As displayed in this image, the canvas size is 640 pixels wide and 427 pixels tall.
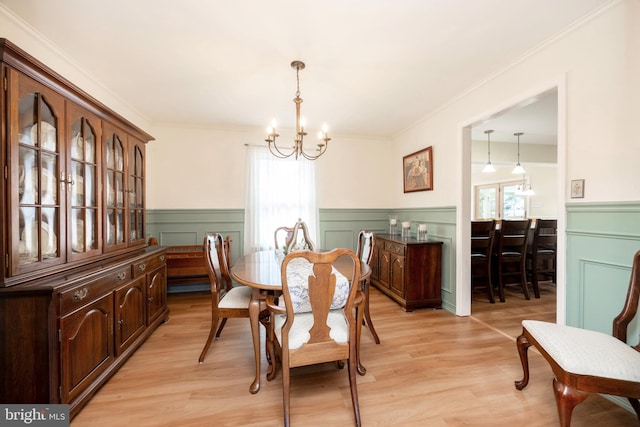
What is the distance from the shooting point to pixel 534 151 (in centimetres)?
475

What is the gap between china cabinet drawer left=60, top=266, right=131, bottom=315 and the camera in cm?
139

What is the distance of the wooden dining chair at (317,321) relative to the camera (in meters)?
1.34

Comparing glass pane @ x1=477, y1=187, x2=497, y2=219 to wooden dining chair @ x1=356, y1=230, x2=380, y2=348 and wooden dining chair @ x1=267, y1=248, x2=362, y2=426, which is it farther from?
wooden dining chair @ x1=267, y1=248, x2=362, y2=426

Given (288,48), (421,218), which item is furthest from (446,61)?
(421,218)

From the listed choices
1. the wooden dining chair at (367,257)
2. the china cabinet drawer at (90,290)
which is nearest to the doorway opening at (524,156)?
the wooden dining chair at (367,257)

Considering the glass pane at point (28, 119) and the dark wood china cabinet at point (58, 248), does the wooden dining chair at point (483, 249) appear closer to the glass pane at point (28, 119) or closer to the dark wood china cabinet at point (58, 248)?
the dark wood china cabinet at point (58, 248)

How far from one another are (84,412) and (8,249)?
101cm

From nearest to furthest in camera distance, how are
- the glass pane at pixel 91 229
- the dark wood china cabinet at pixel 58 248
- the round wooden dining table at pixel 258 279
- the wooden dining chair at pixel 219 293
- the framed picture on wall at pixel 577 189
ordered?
the dark wood china cabinet at pixel 58 248, the round wooden dining table at pixel 258 279, the framed picture on wall at pixel 577 189, the glass pane at pixel 91 229, the wooden dining chair at pixel 219 293

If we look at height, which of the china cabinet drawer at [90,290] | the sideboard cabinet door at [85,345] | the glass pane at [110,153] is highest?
the glass pane at [110,153]

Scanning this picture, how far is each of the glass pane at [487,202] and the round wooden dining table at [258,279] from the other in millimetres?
7003

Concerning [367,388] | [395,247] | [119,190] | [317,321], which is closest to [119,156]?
[119,190]

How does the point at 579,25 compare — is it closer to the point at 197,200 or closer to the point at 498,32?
the point at 498,32

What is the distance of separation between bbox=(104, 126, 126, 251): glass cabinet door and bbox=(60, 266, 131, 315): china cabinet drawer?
29 cm

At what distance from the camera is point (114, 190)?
218 centimetres
